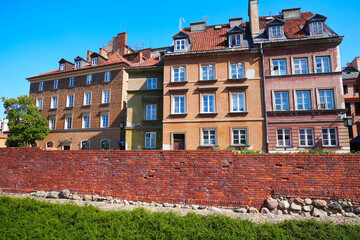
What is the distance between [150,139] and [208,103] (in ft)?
21.2

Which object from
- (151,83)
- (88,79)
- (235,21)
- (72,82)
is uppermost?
(235,21)

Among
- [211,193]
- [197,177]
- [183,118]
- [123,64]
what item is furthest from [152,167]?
[123,64]

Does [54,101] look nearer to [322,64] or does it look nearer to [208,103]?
[208,103]

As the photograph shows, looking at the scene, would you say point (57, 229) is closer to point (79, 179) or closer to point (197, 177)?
point (79, 179)

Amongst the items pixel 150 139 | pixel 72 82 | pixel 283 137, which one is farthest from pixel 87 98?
pixel 283 137

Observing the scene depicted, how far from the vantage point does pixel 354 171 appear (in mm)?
8203

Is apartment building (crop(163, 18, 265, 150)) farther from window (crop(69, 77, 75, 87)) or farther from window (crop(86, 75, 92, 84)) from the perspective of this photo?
window (crop(69, 77, 75, 87))

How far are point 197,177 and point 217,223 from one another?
295 cm

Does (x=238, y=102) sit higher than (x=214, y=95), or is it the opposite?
(x=214, y=95)

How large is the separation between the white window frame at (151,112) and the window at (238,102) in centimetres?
736

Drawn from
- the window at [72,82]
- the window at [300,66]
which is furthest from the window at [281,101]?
the window at [72,82]

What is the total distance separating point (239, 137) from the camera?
1800cm

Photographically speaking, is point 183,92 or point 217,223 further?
point 183,92

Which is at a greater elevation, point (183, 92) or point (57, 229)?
point (183, 92)
